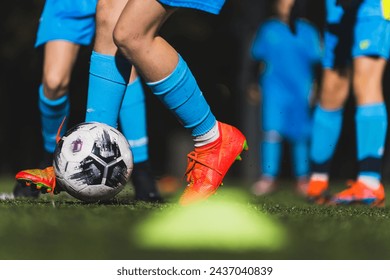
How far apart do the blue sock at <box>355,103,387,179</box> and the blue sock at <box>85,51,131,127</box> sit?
4.87 feet

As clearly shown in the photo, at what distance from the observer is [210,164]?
12.0 feet

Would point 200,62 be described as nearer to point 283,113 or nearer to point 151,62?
point 283,113

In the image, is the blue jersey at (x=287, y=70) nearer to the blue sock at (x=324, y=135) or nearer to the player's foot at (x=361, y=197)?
the blue sock at (x=324, y=135)

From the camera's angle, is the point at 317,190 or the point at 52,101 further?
the point at 317,190

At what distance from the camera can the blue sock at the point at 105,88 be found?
3797mm

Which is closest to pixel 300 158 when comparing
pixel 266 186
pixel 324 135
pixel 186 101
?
pixel 266 186

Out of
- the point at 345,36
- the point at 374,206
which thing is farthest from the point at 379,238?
the point at 345,36

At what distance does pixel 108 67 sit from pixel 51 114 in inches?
42.4

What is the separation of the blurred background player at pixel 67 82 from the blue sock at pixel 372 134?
1.20 meters

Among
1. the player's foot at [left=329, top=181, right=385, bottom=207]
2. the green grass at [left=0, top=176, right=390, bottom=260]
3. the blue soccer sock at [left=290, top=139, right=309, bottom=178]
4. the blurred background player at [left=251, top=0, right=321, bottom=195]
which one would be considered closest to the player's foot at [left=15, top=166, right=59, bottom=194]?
the green grass at [left=0, top=176, right=390, bottom=260]

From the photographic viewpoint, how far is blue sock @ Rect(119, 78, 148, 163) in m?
4.50

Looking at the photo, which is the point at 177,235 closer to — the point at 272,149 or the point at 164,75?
the point at 164,75

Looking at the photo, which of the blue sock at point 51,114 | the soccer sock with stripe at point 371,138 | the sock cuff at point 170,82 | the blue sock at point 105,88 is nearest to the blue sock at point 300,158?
the soccer sock with stripe at point 371,138

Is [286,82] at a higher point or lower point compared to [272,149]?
higher
